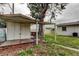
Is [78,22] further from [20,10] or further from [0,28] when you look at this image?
[0,28]

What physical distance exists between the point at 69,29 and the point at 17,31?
11590mm

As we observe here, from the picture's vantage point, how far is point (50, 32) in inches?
941

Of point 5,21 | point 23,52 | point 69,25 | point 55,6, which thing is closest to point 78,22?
point 69,25

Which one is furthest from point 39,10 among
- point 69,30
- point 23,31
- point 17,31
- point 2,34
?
point 69,30

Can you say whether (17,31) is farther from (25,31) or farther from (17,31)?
(25,31)

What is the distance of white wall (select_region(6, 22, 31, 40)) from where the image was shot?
14559mm

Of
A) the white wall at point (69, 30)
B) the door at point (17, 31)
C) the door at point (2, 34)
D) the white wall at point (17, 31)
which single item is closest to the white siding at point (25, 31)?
the white wall at point (17, 31)

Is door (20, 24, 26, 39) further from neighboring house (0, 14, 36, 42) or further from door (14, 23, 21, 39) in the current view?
door (14, 23, 21, 39)

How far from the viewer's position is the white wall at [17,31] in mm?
14559

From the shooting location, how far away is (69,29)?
25.3 meters

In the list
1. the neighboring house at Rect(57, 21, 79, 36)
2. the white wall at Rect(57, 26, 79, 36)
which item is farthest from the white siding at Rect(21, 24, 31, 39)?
the white wall at Rect(57, 26, 79, 36)

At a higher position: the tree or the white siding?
the tree

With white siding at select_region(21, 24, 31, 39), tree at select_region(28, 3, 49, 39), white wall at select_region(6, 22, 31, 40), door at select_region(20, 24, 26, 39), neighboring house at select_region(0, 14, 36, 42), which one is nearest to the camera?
neighboring house at select_region(0, 14, 36, 42)

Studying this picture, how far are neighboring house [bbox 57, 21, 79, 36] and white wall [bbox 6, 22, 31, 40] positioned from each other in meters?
8.60
